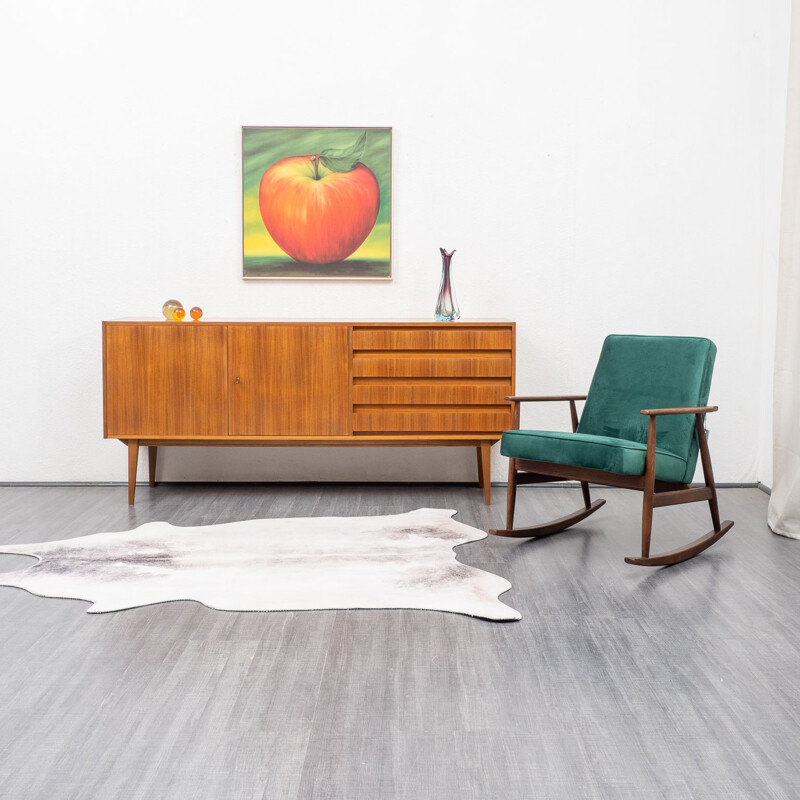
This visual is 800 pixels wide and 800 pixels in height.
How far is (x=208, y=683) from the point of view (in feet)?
7.55

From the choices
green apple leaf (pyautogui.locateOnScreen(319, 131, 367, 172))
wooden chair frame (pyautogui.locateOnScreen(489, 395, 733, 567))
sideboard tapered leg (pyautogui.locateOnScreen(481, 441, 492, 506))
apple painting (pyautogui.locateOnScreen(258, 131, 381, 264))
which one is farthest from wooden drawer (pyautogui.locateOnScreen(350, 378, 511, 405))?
green apple leaf (pyautogui.locateOnScreen(319, 131, 367, 172))

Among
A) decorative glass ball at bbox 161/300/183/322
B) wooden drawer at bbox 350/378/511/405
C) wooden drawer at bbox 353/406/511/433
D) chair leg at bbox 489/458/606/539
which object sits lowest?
chair leg at bbox 489/458/606/539

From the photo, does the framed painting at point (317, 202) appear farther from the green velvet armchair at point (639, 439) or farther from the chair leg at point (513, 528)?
the chair leg at point (513, 528)

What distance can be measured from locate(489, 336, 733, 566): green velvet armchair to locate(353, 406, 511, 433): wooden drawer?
0.47m

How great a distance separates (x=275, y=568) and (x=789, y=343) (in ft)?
7.68

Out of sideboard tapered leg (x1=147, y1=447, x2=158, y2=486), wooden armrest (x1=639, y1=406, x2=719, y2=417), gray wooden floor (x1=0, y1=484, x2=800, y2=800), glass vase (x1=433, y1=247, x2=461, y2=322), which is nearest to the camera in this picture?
gray wooden floor (x1=0, y1=484, x2=800, y2=800)

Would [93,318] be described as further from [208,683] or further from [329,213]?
[208,683]

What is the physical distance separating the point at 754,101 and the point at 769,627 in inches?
122

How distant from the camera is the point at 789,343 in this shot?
391cm

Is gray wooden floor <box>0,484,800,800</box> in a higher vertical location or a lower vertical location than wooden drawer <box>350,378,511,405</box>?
lower

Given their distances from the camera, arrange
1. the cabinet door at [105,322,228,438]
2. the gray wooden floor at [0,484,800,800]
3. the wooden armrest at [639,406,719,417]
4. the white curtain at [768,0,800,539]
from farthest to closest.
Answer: the cabinet door at [105,322,228,438] → the white curtain at [768,0,800,539] → the wooden armrest at [639,406,719,417] → the gray wooden floor at [0,484,800,800]

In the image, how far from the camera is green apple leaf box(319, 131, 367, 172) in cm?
478

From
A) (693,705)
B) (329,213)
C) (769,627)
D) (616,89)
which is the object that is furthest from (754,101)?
(693,705)

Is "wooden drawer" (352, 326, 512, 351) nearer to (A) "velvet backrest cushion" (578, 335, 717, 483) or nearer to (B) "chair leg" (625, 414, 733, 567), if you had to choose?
(A) "velvet backrest cushion" (578, 335, 717, 483)
